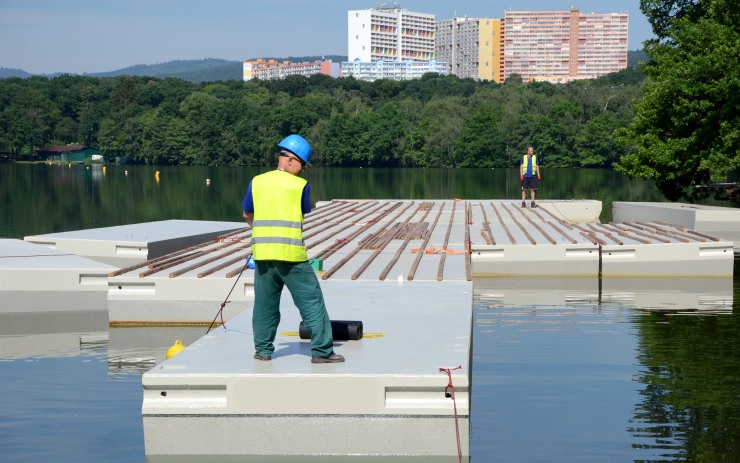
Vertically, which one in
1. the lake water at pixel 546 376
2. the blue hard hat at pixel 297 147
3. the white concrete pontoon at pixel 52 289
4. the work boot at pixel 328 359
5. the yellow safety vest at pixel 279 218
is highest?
the blue hard hat at pixel 297 147

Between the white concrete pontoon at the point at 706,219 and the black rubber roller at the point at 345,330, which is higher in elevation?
the black rubber roller at the point at 345,330

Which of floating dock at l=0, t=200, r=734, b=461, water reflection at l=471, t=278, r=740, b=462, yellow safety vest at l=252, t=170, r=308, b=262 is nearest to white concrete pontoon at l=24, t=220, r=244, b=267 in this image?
floating dock at l=0, t=200, r=734, b=461

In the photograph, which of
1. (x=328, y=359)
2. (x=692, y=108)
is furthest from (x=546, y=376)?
(x=692, y=108)

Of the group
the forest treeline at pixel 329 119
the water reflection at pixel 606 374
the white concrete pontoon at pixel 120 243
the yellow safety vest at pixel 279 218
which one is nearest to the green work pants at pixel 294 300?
the yellow safety vest at pixel 279 218

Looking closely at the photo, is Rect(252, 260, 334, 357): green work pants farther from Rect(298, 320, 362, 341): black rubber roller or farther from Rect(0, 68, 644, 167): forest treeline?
Rect(0, 68, 644, 167): forest treeline

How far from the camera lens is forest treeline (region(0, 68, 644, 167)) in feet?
373

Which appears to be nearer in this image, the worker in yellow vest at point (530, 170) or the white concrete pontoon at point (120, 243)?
the white concrete pontoon at point (120, 243)

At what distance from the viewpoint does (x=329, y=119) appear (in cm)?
12950

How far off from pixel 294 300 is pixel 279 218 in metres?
0.68

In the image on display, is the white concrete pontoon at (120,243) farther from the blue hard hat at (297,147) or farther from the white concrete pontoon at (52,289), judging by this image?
the blue hard hat at (297,147)

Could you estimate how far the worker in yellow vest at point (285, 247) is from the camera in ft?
27.3

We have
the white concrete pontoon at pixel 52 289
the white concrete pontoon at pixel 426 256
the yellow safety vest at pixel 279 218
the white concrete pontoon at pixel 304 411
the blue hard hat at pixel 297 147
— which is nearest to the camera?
the white concrete pontoon at pixel 304 411

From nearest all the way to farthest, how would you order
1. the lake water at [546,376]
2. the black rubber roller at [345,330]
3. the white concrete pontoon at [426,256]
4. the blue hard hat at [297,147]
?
the blue hard hat at [297,147], the lake water at [546,376], the black rubber roller at [345,330], the white concrete pontoon at [426,256]

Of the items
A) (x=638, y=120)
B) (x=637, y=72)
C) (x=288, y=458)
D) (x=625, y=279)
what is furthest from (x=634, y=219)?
(x=637, y=72)
